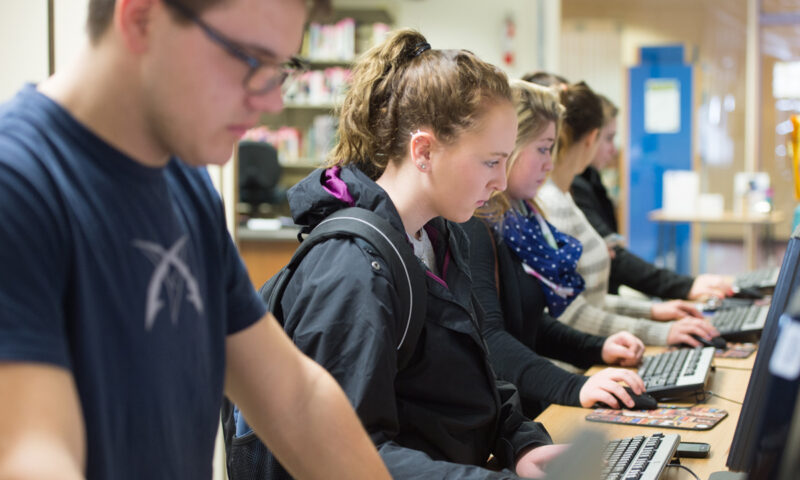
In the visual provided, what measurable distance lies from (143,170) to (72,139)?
0.08m

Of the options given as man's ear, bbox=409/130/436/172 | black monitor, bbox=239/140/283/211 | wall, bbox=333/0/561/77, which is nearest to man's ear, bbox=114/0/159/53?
man's ear, bbox=409/130/436/172

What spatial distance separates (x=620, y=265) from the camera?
346 cm

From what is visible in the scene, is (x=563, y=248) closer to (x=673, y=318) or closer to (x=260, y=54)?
(x=673, y=318)

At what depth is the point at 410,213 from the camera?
5.03ft

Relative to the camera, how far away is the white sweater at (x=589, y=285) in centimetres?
250

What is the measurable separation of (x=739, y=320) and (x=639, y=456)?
4.74 feet

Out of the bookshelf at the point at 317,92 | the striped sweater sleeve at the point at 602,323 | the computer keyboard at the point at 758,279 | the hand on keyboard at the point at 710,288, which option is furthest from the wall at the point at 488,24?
the striped sweater sleeve at the point at 602,323

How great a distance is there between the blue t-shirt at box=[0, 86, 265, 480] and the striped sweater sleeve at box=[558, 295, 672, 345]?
5.74 feet

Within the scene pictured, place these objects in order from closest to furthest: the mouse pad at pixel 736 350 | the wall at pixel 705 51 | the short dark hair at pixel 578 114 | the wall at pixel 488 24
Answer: the mouse pad at pixel 736 350
the short dark hair at pixel 578 114
the wall at pixel 488 24
the wall at pixel 705 51

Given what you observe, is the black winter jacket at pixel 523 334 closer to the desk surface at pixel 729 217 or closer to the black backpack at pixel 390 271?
the black backpack at pixel 390 271

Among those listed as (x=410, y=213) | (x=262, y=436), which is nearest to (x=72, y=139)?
(x=262, y=436)

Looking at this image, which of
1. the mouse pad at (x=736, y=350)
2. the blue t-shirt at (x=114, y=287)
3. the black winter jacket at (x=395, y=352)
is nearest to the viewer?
the blue t-shirt at (x=114, y=287)

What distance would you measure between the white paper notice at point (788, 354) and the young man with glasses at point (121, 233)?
53 centimetres

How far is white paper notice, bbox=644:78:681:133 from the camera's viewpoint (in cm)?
799
